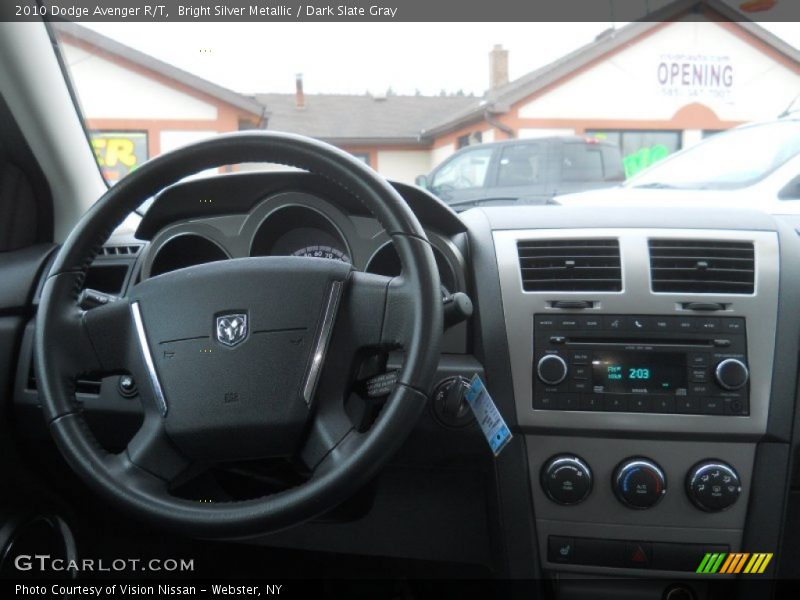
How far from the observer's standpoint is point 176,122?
9.33 feet

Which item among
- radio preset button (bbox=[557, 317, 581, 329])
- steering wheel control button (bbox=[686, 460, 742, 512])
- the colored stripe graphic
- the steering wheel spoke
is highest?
radio preset button (bbox=[557, 317, 581, 329])

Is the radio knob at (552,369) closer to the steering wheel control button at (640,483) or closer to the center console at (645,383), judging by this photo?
the center console at (645,383)

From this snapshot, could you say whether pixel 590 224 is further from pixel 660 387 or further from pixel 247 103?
pixel 247 103

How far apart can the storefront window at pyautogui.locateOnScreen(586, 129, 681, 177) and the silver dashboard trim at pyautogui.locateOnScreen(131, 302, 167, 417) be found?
3.99m

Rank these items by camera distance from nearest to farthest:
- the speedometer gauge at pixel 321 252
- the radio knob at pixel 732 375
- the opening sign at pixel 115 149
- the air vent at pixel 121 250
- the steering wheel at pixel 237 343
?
the steering wheel at pixel 237 343
the radio knob at pixel 732 375
the speedometer gauge at pixel 321 252
the air vent at pixel 121 250
the opening sign at pixel 115 149

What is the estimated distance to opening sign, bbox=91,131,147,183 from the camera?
271cm

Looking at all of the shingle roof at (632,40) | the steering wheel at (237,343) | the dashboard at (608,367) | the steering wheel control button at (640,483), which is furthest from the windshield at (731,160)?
the steering wheel at (237,343)

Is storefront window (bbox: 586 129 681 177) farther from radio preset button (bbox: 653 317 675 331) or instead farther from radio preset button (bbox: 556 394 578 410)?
radio preset button (bbox: 556 394 578 410)

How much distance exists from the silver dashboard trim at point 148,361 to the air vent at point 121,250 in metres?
0.65

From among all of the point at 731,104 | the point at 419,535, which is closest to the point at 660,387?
the point at 419,535

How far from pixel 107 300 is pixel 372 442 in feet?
2.42

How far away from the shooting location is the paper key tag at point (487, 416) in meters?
1.81

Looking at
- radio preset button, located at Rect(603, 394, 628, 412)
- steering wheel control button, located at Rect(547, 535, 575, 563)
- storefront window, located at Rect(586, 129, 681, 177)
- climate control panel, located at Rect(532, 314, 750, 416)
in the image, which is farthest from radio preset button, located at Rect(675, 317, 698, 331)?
storefront window, located at Rect(586, 129, 681, 177)

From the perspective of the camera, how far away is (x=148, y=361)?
1677 millimetres
